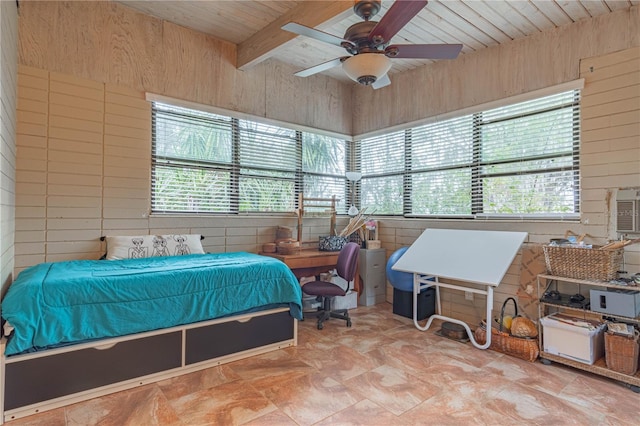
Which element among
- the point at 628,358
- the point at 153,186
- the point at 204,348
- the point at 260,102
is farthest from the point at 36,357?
the point at 628,358

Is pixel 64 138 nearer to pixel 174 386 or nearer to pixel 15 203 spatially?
pixel 15 203

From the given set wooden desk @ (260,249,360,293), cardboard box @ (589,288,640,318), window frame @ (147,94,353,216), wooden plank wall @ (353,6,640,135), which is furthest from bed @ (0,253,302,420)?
wooden plank wall @ (353,6,640,135)

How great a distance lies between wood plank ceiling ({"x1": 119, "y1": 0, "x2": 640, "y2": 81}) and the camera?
3090 millimetres

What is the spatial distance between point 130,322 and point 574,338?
338cm

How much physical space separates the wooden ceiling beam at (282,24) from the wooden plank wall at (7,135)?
2019mm

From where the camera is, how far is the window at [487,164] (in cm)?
342

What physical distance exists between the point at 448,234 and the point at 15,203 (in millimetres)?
4186

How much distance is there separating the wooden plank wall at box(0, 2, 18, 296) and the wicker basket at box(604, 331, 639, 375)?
432 cm

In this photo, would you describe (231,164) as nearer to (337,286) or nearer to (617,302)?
(337,286)

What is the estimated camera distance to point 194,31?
394 cm

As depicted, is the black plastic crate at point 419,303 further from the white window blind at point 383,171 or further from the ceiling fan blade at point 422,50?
the ceiling fan blade at point 422,50

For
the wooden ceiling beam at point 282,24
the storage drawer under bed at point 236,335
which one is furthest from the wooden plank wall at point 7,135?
the wooden ceiling beam at point 282,24

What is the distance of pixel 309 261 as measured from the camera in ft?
13.7

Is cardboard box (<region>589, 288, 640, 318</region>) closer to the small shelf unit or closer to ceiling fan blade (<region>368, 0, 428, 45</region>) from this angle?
the small shelf unit
